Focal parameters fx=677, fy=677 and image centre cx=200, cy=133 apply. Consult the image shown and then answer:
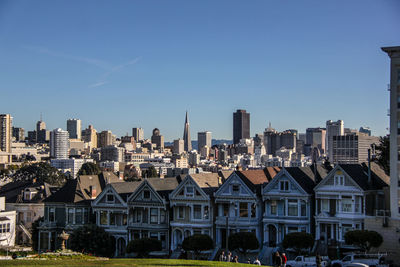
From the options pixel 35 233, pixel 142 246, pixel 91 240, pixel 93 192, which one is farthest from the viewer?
pixel 35 233

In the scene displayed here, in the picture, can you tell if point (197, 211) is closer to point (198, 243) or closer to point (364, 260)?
point (198, 243)

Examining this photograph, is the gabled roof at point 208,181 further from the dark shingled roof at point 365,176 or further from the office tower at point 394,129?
the office tower at point 394,129

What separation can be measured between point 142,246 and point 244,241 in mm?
8554

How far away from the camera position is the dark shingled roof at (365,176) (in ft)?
165

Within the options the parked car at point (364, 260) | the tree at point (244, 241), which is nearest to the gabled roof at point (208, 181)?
the tree at point (244, 241)

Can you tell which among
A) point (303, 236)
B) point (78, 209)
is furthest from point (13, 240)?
point (303, 236)

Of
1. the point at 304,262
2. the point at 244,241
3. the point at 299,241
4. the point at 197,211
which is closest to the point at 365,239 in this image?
the point at 299,241

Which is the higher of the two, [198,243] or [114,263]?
[114,263]

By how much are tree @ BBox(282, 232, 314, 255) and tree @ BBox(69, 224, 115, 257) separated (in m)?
16.2

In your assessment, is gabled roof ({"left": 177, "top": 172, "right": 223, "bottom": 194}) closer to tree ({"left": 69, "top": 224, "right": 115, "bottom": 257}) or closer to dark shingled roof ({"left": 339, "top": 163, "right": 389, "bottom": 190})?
tree ({"left": 69, "top": 224, "right": 115, "bottom": 257})

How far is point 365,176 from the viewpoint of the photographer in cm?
5156

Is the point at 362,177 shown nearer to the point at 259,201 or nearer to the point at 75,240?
the point at 259,201

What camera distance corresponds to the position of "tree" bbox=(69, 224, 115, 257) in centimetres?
5622

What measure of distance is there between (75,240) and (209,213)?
11.6 metres
